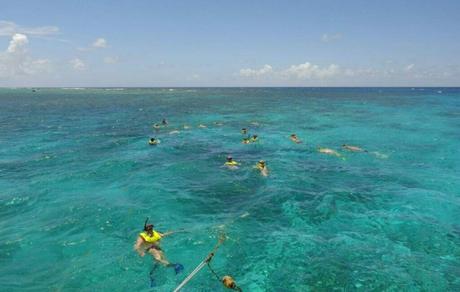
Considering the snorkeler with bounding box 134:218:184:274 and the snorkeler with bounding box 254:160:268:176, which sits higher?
the snorkeler with bounding box 254:160:268:176

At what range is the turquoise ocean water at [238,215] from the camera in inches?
637

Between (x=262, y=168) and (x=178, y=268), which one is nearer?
(x=178, y=268)

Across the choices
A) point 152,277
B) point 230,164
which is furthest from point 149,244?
point 230,164

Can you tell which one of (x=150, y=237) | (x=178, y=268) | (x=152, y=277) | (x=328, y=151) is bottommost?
(x=152, y=277)

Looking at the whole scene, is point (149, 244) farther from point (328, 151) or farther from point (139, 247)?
point (328, 151)

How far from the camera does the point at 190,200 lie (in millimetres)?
24781

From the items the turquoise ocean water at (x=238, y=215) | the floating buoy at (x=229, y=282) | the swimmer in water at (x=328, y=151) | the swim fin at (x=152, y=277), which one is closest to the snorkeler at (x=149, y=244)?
the turquoise ocean water at (x=238, y=215)

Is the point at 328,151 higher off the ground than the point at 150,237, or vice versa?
the point at 328,151

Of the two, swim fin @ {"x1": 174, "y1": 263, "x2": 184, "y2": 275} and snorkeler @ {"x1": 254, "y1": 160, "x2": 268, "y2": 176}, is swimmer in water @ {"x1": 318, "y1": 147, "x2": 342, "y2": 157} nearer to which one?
snorkeler @ {"x1": 254, "y1": 160, "x2": 268, "y2": 176}

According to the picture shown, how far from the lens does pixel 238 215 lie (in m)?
22.1

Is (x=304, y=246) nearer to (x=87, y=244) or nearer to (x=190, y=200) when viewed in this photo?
(x=190, y=200)

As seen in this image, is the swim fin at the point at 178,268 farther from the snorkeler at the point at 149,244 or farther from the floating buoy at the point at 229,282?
the floating buoy at the point at 229,282

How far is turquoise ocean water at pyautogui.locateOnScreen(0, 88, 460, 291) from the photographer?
1617 cm

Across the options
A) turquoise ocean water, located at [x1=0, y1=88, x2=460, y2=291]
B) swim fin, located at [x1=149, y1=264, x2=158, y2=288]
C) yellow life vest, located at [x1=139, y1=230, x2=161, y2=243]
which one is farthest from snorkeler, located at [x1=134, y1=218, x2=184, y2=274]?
swim fin, located at [x1=149, y1=264, x2=158, y2=288]
